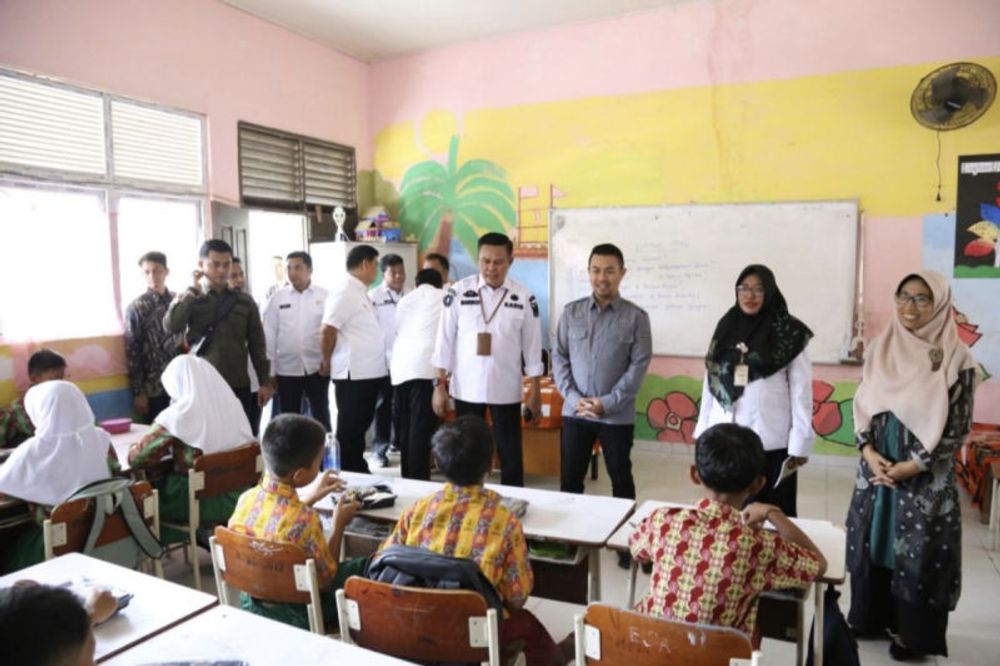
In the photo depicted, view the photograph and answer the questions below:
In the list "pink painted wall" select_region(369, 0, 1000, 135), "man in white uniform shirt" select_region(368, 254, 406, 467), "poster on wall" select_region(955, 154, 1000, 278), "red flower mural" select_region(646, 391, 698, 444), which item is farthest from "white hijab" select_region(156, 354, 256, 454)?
"poster on wall" select_region(955, 154, 1000, 278)

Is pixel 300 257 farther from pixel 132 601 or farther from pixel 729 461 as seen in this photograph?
pixel 729 461

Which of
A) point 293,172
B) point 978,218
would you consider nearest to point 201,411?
point 293,172

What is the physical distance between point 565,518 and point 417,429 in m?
2.07

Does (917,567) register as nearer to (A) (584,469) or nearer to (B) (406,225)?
(A) (584,469)

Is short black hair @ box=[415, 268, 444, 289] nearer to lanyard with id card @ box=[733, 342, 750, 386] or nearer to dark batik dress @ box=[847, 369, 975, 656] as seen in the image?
lanyard with id card @ box=[733, 342, 750, 386]

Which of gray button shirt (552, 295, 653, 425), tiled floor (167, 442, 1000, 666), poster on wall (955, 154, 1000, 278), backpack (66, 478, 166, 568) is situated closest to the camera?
backpack (66, 478, 166, 568)

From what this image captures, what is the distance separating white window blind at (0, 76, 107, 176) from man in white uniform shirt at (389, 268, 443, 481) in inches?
83.7

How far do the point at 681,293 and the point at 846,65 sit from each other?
6.24ft

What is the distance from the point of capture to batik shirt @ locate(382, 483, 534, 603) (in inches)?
68.8

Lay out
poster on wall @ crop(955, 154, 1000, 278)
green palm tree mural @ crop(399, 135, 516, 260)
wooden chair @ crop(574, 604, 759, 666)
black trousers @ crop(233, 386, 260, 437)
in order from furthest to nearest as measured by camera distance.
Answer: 1. green palm tree mural @ crop(399, 135, 516, 260)
2. poster on wall @ crop(955, 154, 1000, 278)
3. black trousers @ crop(233, 386, 260, 437)
4. wooden chair @ crop(574, 604, 759, 666)

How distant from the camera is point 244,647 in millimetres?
1409

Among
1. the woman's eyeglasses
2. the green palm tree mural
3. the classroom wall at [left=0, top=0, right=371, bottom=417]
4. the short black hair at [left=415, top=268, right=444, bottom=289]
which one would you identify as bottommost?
the woman's eyeglasses

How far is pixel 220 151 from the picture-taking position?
16.9ft

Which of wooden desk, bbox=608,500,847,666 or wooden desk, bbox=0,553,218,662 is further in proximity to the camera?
wooden desk, bbox=608,500,847,666
